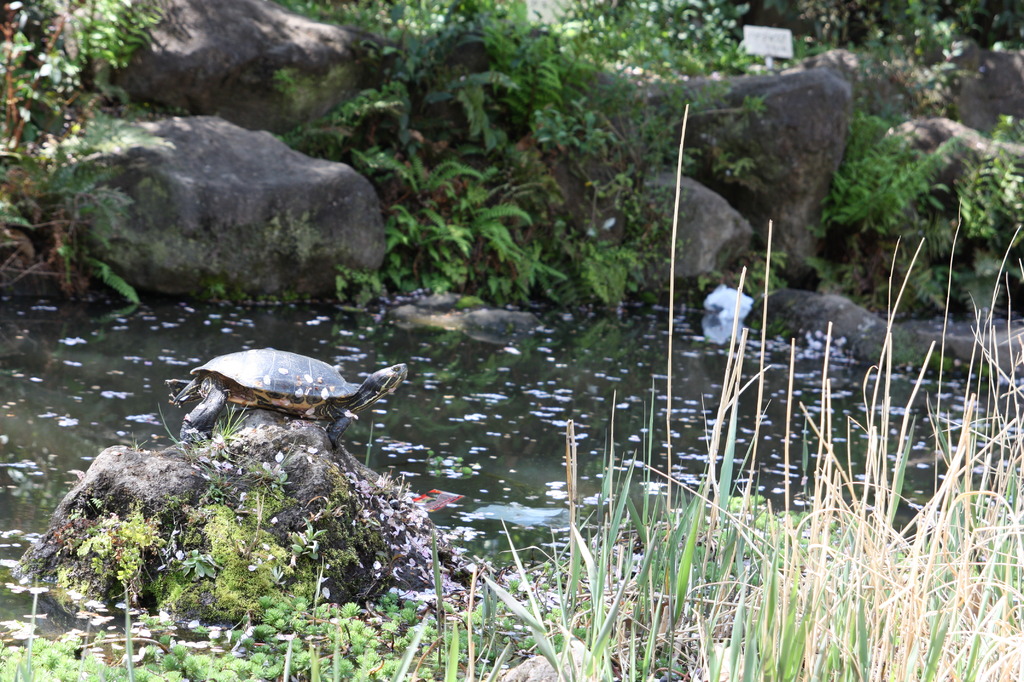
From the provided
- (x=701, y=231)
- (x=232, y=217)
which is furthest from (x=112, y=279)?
(x=701, y=231)

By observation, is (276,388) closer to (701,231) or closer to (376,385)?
(376,385)

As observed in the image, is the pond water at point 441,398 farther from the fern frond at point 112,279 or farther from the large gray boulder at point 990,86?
the large gray boulder at point 990,86

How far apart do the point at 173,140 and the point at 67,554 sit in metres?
7.62

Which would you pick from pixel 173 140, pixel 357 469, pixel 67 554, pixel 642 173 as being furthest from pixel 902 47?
pixel 67 554

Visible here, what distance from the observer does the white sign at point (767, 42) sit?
14695 mm

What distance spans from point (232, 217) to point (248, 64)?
2.75 m

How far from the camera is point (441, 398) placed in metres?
7.65

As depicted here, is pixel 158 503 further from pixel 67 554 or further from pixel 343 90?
pixel 343 90

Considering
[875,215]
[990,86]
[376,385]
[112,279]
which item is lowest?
[376,385]

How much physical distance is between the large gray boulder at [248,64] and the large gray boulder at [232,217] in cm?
80

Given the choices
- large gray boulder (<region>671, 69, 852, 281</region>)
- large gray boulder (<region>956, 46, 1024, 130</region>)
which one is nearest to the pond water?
large gray boulder (<region>671, 69, 852, 281</region>)

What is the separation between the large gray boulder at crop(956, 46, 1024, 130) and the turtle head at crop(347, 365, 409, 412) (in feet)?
53.6

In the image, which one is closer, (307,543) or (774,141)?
(307,543)

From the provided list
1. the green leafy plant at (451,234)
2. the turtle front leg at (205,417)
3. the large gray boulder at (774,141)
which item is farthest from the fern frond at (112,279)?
the large gray boulder at (774,141)
